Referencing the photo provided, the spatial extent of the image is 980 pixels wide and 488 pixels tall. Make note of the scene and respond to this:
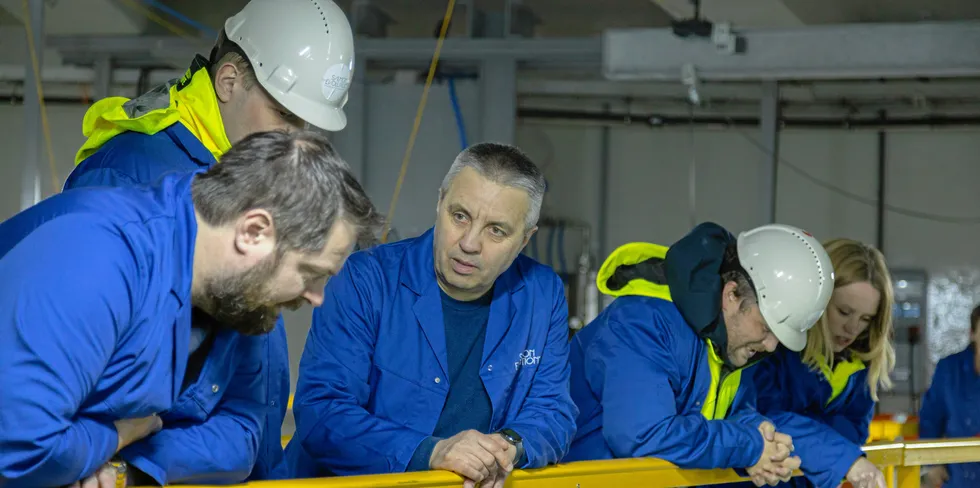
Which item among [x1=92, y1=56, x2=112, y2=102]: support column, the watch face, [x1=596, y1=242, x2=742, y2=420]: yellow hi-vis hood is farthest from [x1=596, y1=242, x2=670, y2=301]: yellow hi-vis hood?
[x1=92, y1=56, x2=112, y2=102]: support column

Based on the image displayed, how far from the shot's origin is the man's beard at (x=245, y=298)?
163cm

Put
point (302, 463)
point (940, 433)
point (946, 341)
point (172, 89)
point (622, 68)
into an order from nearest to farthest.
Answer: point (172, 89), point (302, 463), point (940, 433), point (622, 68), point (946, 341)

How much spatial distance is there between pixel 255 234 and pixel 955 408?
408 cm

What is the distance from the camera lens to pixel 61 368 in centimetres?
Answer: 145

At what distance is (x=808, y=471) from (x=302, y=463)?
57.1 inches

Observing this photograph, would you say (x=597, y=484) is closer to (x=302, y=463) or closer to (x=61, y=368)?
(x=302, y=463)

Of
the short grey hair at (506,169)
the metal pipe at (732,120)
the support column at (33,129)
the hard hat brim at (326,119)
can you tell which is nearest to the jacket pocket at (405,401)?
the short grey hair at (506,169)

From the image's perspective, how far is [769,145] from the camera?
718 cm

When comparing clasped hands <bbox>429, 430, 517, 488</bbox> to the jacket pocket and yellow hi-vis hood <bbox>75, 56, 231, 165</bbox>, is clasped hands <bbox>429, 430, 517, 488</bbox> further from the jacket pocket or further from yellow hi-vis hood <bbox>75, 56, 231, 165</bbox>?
yellow hi-vis hood <bbox>75, 56, 231, 165</bbox>

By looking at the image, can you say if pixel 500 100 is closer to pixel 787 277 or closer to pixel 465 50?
pixel 465 50

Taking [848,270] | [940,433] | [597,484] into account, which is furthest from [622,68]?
[597,484]

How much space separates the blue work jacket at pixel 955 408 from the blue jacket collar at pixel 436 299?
2885 millimetres

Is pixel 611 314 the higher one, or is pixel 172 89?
pixel 172 89

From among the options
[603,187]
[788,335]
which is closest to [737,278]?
[788,335]
